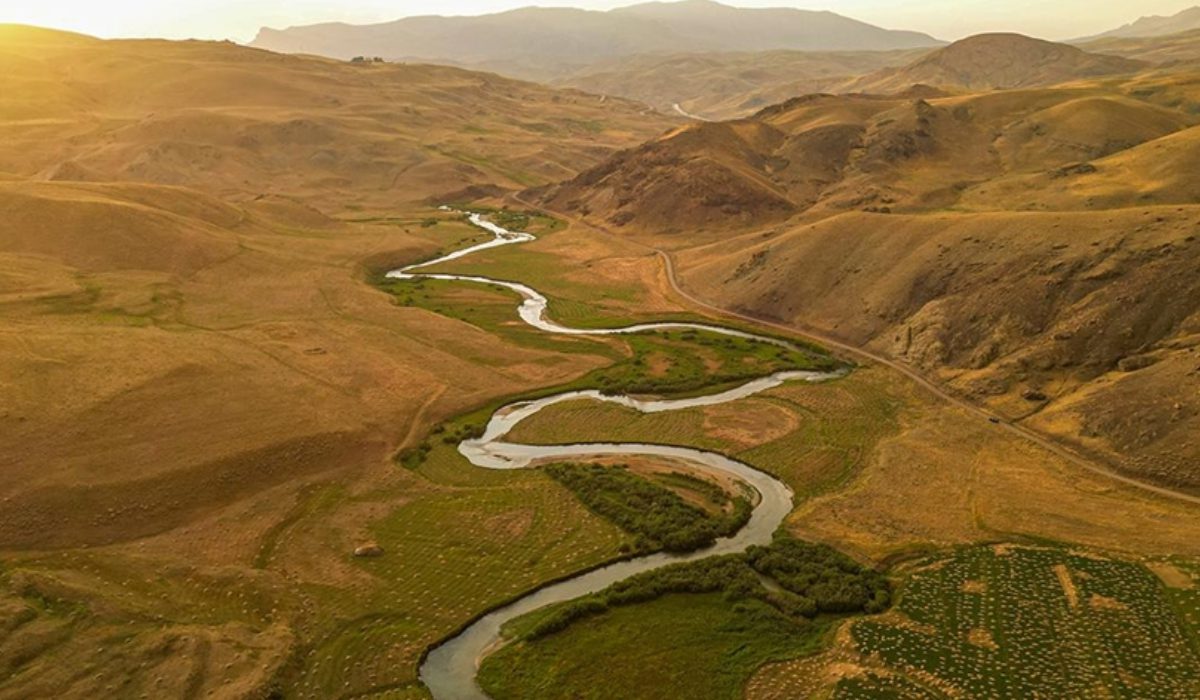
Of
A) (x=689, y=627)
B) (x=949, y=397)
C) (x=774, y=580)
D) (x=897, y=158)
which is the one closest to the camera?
(x=689, y=627)

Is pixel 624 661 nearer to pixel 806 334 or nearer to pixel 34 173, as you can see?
pixel 806 334

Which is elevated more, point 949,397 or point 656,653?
point 949,397

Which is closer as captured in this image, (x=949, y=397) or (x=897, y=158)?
(x=949, y=397)

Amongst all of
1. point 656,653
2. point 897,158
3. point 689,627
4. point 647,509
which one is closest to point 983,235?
point 647,509

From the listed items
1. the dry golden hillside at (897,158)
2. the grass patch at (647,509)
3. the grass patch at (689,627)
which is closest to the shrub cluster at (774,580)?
the grass patch at (689,627)

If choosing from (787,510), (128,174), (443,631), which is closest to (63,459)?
(443,631)

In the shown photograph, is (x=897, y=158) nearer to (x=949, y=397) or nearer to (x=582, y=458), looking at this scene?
(x=949, y=397)

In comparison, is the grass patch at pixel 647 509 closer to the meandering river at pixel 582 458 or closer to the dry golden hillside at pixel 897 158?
the meandering river at pixel 582 458

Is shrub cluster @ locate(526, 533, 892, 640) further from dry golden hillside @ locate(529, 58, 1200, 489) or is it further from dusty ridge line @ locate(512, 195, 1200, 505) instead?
dry golden hillside @ locate(529, 58, 1200, 489)
